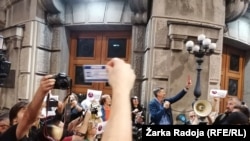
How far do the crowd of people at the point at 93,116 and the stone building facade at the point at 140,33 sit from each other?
2.23ft

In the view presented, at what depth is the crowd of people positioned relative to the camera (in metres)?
1.16

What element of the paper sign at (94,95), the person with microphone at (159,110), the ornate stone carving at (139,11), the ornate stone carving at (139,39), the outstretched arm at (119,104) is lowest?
the person with microphone at (159,110)

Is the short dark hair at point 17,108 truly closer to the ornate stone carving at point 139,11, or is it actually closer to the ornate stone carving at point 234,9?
the ornate stone carving at point 139,11

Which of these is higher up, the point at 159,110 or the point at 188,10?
the point at 188,10

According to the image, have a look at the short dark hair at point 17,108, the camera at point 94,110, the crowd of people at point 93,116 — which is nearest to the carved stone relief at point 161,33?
the crowd of people at point 93,116

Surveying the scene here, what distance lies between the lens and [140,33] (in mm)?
8258

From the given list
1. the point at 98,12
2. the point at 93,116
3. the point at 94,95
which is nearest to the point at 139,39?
the point at 98,12

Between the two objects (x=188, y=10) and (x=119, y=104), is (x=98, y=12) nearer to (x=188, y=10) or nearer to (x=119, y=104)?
(x=188, y=10)

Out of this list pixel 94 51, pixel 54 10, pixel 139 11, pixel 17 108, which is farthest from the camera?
pixel 94 51

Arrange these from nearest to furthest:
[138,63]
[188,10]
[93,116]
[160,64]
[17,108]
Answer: [17,108]
[93,116]
[160,64]
[188,10]
[138,63]

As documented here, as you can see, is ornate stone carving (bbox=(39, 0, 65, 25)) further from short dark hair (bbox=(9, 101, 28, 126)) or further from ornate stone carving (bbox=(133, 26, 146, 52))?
short dark hair (bbox=(9, 101, 28, 126))

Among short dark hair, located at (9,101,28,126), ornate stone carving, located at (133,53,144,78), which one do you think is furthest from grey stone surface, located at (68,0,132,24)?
short dark hair, located at (9,101,28,126)

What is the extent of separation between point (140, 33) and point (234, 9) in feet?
6.28

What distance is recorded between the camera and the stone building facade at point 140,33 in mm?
7762
